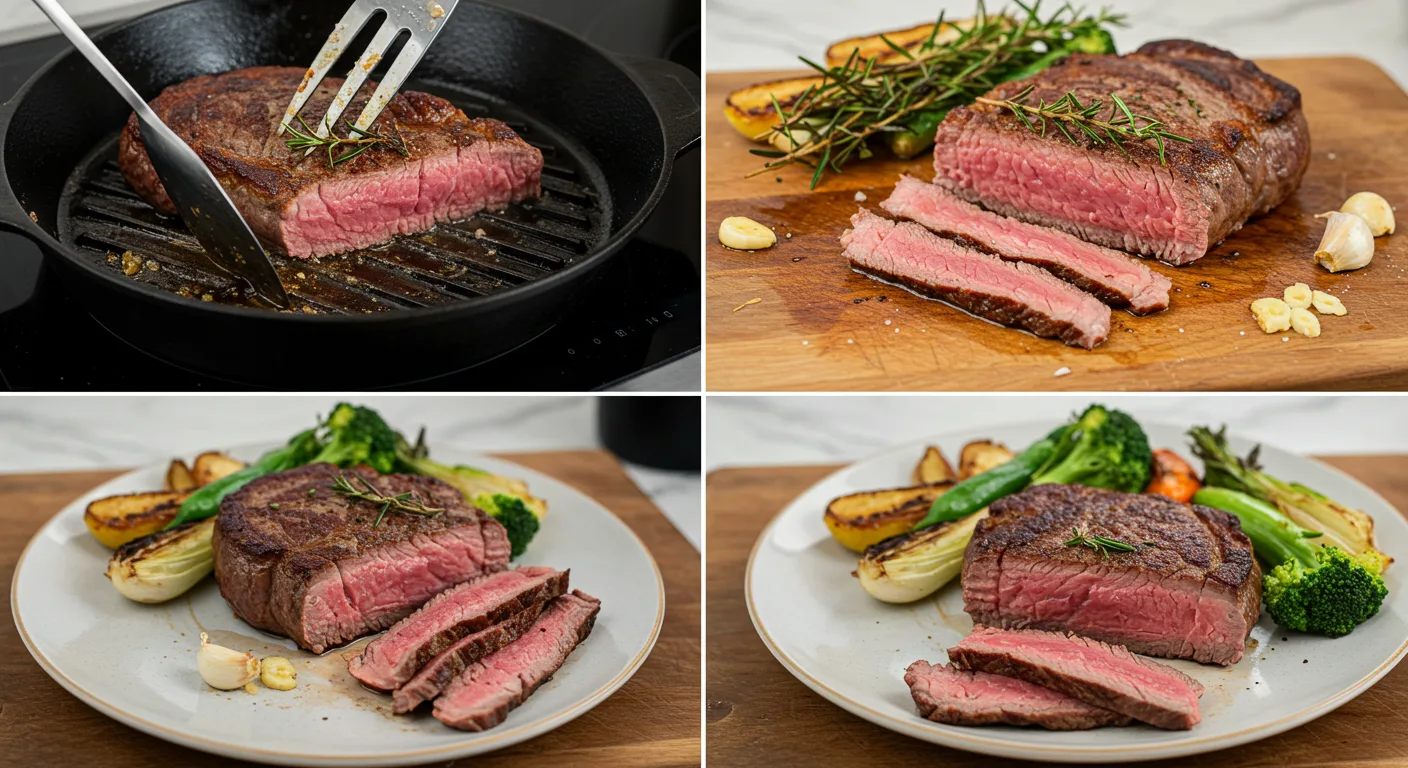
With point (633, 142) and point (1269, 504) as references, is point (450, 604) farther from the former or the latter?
point (1269, 504)

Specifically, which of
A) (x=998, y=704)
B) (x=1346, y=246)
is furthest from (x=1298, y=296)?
(x=998, y=704)

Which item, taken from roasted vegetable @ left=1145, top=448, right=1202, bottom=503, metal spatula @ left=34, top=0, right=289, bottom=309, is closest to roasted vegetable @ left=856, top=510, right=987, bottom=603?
roasted vegetable @ left=1145, top=448, right=1202, bottom=503

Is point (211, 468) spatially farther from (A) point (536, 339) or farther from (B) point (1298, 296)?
(B) point (1298, 296)

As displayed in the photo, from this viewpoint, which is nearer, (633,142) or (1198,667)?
(1198,667)

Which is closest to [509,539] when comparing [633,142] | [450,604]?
[450,604]

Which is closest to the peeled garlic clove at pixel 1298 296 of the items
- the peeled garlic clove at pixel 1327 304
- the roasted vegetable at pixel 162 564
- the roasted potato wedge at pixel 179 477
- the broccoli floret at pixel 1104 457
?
the peeled garlic clove at pixel 1327 304
